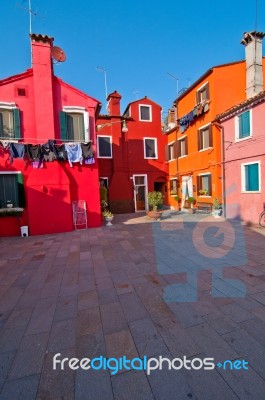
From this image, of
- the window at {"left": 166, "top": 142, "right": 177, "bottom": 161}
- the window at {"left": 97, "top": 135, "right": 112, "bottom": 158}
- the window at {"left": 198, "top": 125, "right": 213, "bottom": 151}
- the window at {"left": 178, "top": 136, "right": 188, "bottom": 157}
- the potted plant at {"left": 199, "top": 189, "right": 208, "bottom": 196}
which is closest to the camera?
the window at {"left": 198, "top": 125, "right": 213, "bottom": 151}

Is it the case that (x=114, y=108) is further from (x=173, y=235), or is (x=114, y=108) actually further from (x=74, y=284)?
(x=74, y=284)

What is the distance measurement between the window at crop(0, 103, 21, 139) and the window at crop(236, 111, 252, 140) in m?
10.1

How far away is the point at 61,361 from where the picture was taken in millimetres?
2070

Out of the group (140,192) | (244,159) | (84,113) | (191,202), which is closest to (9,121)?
(84,113)

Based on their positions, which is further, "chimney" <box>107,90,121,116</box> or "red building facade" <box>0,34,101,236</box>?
"chimney" <box>107,90,121,116</box>

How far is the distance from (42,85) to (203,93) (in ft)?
30.2

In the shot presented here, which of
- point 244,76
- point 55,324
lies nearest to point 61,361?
point 55,324

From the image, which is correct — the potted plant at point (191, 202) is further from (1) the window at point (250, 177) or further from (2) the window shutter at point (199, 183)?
(1) the window at point (250, 177)

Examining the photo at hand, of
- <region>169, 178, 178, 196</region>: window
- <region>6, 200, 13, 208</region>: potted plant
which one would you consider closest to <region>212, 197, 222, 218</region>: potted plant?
<region>169, 178, 178, 196</region>: window

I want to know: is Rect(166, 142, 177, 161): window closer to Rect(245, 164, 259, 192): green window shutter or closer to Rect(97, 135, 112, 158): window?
Rect(97, 135, 112, 158): window

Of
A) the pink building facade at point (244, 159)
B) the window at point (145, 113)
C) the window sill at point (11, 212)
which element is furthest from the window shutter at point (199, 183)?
the window sill at point (11, 212)

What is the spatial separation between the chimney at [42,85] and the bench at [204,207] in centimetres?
941

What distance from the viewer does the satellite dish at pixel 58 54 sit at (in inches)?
348

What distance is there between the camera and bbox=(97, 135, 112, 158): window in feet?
47.1
